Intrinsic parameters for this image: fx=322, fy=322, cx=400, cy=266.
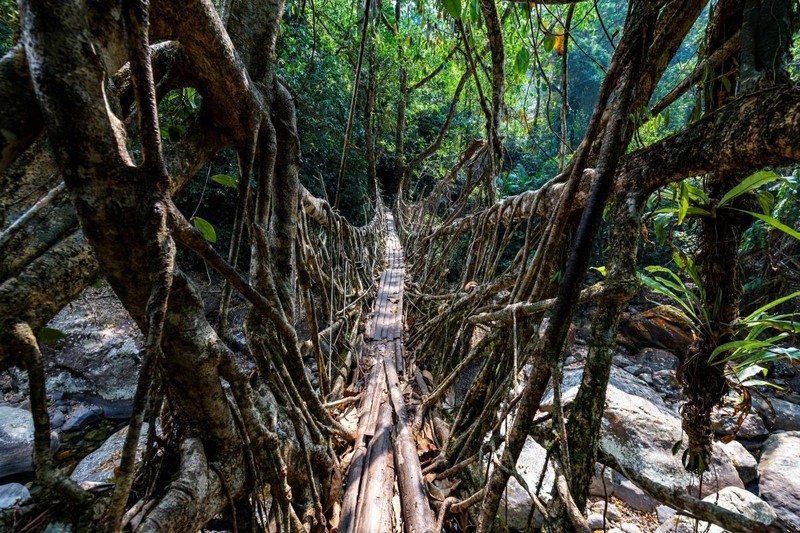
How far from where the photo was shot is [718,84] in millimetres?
782

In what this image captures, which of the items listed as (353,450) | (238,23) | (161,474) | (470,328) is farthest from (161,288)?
(470,328)

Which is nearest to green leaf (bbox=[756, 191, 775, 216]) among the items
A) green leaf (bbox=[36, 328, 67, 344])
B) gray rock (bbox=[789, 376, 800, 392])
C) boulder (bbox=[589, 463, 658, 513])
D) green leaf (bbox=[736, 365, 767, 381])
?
green leaf (bbox=[736, 365, 767, 381])

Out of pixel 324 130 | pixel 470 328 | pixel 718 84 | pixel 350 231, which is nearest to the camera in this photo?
pixel 718 84

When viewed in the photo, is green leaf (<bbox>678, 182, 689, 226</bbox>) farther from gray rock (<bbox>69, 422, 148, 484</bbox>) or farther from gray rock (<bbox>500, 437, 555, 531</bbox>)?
gray rock (<bbox>69, 422, 148, 484</bbox>)

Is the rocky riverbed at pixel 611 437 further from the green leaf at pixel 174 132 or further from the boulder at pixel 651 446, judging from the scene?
the green leaf at pixel 174 132

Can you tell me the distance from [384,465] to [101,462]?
8.50 feet

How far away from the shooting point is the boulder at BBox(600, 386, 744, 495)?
225cm

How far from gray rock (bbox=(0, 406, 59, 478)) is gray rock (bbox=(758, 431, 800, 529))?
17.2 feet

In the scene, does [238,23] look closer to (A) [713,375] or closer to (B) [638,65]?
(B) [638,65]

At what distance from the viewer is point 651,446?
2367 millimetres

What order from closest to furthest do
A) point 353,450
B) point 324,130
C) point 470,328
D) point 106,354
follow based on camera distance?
point 353,450
point 470,328
point 106,354
point 324,130

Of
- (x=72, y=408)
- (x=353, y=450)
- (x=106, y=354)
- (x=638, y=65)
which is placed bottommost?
(x=72, y=408)

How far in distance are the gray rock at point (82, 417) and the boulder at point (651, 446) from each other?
14.6 ft

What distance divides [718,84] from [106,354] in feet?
17.2
